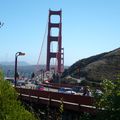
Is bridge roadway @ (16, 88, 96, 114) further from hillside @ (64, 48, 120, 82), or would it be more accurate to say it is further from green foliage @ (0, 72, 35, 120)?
hillside @ (64, 48, 120, 82)

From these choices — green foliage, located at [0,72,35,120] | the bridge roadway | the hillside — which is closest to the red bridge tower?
the hillside

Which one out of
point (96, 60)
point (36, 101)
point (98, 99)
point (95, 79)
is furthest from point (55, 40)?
point (98, 99)

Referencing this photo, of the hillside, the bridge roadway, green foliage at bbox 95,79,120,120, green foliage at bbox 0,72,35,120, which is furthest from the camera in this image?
the hillside

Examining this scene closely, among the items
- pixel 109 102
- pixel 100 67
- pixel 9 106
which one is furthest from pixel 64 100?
pixel 100 67

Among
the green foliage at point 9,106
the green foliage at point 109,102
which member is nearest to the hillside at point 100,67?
the green foliage at point 109,102

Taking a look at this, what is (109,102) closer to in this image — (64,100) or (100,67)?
(64,100)
